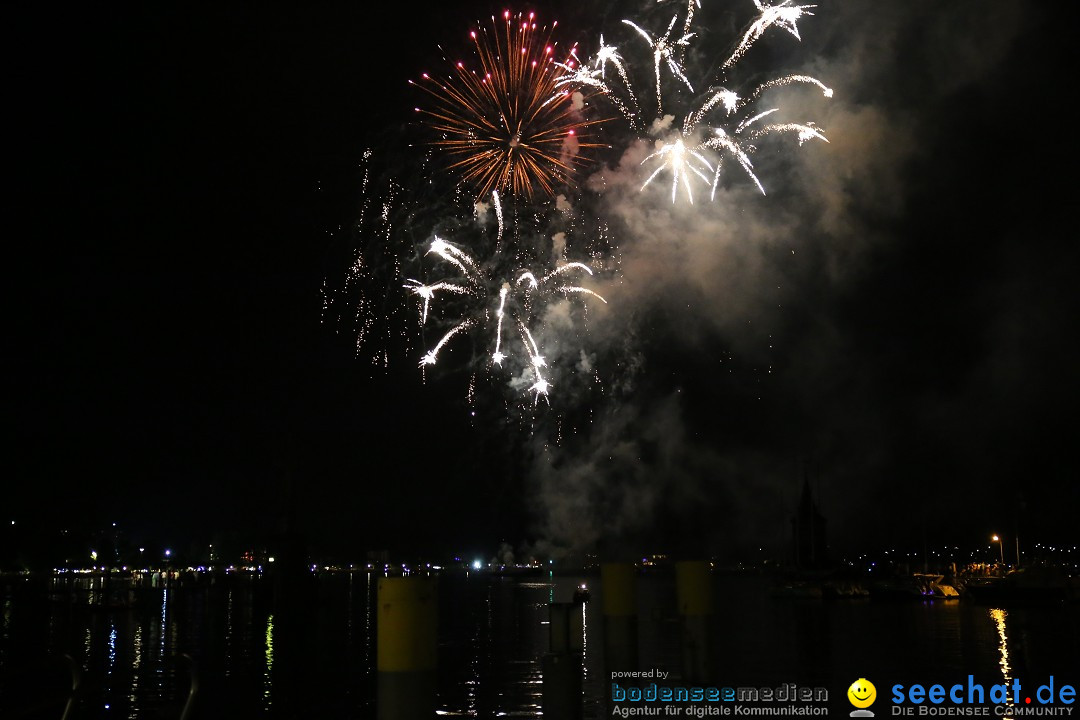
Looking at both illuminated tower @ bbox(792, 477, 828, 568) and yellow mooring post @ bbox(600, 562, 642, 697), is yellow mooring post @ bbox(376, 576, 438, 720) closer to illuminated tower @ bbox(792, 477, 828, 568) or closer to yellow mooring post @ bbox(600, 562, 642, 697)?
yellow mooring post @ bbox(600, 562, 642, 697)

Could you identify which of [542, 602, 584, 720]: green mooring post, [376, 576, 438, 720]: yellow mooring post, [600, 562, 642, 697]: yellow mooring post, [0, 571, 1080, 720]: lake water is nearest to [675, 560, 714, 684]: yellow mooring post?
[0, 571, 1080, 720]: lake water

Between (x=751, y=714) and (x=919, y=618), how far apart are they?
Result: 124 ft

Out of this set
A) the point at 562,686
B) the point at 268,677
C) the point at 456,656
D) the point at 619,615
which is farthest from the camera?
the point at 456,656

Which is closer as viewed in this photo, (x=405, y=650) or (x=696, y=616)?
(x=405, y=650)

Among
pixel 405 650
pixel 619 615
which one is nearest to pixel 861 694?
pixel 619 615

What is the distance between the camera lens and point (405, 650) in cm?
801

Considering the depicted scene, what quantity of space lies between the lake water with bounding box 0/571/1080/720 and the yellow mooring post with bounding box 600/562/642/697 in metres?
0.29

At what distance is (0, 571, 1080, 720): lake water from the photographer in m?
20.8

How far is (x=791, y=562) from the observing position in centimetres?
18075

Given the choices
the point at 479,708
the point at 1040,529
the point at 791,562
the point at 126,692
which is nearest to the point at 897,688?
the point at 479,708

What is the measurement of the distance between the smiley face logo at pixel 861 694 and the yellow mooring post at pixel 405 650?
12.8 meters

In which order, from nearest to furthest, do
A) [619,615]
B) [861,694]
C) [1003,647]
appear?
[619,615], [861,694], [1003,647]

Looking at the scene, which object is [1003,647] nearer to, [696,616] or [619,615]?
[696,616]

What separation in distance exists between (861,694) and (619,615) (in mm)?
7981
